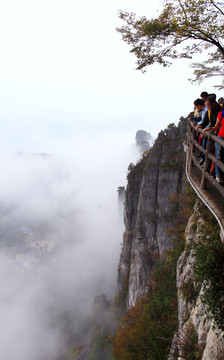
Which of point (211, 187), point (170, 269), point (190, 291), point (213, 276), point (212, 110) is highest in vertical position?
point (212, 110)

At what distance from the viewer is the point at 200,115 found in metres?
8.80

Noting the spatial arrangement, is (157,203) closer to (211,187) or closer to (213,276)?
(211,187)

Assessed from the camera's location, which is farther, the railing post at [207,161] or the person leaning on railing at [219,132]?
the railing post at [207,161]

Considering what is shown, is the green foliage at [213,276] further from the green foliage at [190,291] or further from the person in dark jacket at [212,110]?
the person in dark jacket at [212,110]

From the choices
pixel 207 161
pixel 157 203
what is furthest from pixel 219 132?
pixel 157 203

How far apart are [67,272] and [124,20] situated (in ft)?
348

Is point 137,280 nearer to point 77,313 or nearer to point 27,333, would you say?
point 77,313

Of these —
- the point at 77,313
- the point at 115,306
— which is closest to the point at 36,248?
the point at 77,313

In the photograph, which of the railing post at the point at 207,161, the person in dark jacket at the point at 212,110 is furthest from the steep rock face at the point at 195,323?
the person in dark jacket at the point at 212,110

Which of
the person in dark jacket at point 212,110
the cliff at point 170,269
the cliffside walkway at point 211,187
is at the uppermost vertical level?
the person in dark jacket at point 212,110

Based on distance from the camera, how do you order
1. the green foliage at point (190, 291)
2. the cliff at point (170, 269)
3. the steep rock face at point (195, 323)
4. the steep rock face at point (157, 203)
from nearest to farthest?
the steep rock face at point (195, 323), the cliff at point (170, 269), the green foliage at point (190, 291), the steep rock face at point (157, 203)

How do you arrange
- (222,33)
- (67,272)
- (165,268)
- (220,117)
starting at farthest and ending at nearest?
(67,272) → (165,268) → (222,33) → (220,117)

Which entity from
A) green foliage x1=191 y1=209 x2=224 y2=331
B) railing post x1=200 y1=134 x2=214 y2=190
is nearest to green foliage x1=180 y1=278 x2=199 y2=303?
green foliage x1=191 y1=209 x2=224 y2=331

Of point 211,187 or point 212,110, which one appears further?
point 211,187
